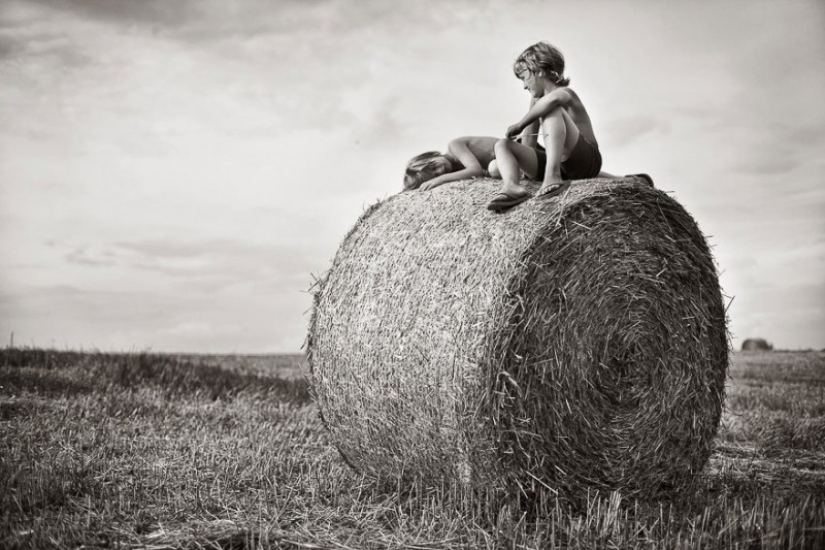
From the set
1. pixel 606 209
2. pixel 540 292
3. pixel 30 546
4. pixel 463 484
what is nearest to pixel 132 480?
pixel 30 546

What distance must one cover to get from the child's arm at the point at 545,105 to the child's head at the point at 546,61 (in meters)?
0.37

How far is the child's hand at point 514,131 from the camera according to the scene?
5.45 meters

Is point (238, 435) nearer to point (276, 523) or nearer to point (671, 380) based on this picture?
point (276, 523)

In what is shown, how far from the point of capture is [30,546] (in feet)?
12.4

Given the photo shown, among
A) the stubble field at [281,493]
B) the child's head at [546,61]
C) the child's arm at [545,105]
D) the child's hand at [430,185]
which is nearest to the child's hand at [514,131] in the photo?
the child's arm at [545,105]

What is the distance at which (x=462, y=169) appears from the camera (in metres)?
6.22

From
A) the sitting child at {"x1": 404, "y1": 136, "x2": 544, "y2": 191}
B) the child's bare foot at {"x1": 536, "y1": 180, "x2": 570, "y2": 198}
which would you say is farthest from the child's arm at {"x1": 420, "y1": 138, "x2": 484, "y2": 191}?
the child's bare foot at {"x1": 536, "y1": 180, "x2": 570, "y2": 198}

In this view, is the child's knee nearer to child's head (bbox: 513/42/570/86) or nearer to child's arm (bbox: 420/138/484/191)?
child's arm (bbox: 420/138/484/191)

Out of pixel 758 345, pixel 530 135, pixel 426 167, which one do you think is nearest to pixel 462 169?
pixel 426 167

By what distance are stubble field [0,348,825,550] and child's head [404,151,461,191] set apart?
236cm

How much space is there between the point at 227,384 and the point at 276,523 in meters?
6.45

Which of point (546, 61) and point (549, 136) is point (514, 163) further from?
point (546, 61)

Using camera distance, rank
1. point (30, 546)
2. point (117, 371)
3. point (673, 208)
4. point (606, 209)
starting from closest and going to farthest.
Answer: point (30, 546)
point (606, 209)
point (673, 208)
point (117, 371)

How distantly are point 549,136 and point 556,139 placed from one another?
0.18 feet
